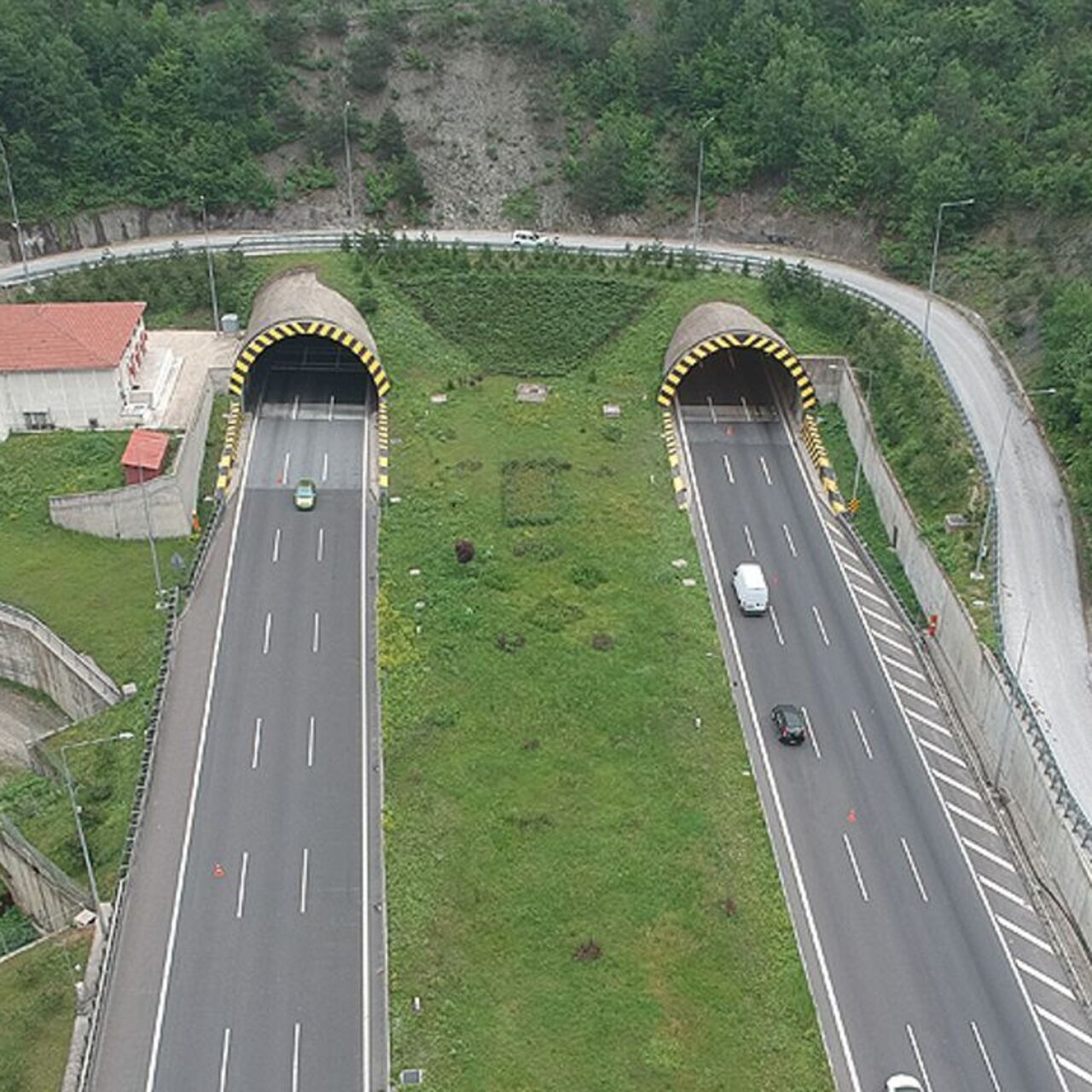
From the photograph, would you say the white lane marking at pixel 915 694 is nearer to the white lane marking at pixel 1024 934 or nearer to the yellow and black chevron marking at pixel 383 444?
the white lane marking at pixel 1024 934

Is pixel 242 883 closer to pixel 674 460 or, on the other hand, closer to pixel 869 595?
pixel 869 595

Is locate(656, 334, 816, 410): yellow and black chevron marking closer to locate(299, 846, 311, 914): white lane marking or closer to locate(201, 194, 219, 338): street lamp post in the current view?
locate(201, 194, 219, 338): street lamp post

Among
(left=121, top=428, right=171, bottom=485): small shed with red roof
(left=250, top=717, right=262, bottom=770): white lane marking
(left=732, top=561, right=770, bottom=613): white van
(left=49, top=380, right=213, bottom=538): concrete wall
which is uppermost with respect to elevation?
(left=121, top=428, right=171, bottom=485): small shed with red roof

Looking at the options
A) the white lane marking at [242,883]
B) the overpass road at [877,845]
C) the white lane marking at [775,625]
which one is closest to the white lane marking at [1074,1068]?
the overpass road at [877,845]

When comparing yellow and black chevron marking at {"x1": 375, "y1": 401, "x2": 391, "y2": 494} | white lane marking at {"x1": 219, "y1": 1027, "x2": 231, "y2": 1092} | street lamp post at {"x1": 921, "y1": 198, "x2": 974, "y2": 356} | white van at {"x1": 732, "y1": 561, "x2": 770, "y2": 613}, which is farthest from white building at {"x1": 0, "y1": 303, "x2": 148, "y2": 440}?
street lamp post at {"x1": 921, "y1": 198, "x2": 974, "y2": 356}

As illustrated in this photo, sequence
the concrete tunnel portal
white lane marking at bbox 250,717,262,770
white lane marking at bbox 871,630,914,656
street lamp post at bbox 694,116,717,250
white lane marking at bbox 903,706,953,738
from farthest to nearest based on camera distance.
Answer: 1. street lamp post at bbox 694,116,717,250
2. the concrete tunnel portal
3. white lane marking at bbox 871,630,914,656
4. white lane marking at bbox 903,706,953,738
5. white lane marking at bbox 250,717,262,770
